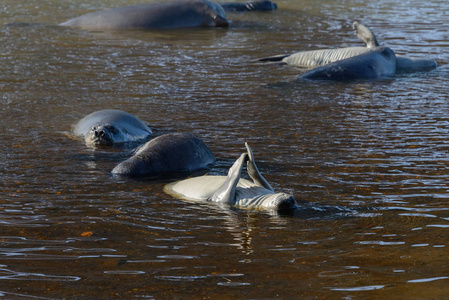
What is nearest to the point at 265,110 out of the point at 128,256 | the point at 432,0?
the point at 128,256

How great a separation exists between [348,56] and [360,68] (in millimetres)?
1279

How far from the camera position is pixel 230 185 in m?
5.59

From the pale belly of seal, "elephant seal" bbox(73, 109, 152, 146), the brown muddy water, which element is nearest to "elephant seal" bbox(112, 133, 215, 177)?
the brown muddy water

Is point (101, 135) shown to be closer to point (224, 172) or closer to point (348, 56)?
point (224, 172)

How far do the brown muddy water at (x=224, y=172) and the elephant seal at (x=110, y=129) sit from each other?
227mm

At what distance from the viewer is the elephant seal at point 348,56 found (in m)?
12.1

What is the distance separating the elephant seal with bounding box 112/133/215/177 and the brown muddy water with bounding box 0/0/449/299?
7.4 inches

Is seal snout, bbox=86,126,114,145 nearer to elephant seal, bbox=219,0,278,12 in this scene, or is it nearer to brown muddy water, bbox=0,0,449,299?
brown muddy water, bbox=0,0,449,299

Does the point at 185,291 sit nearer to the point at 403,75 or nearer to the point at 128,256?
the point at 128,256

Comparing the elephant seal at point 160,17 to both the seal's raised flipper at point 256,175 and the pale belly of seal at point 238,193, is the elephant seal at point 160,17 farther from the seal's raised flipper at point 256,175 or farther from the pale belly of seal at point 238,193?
the seal's raised flipper at point 256,175

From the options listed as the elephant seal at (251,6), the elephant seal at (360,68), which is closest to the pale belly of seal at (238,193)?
the elephant seal at (360,68)

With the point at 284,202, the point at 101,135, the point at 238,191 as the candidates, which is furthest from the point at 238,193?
the point at 101,135

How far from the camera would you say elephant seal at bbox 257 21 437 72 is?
12141mm

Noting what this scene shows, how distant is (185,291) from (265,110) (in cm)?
557
